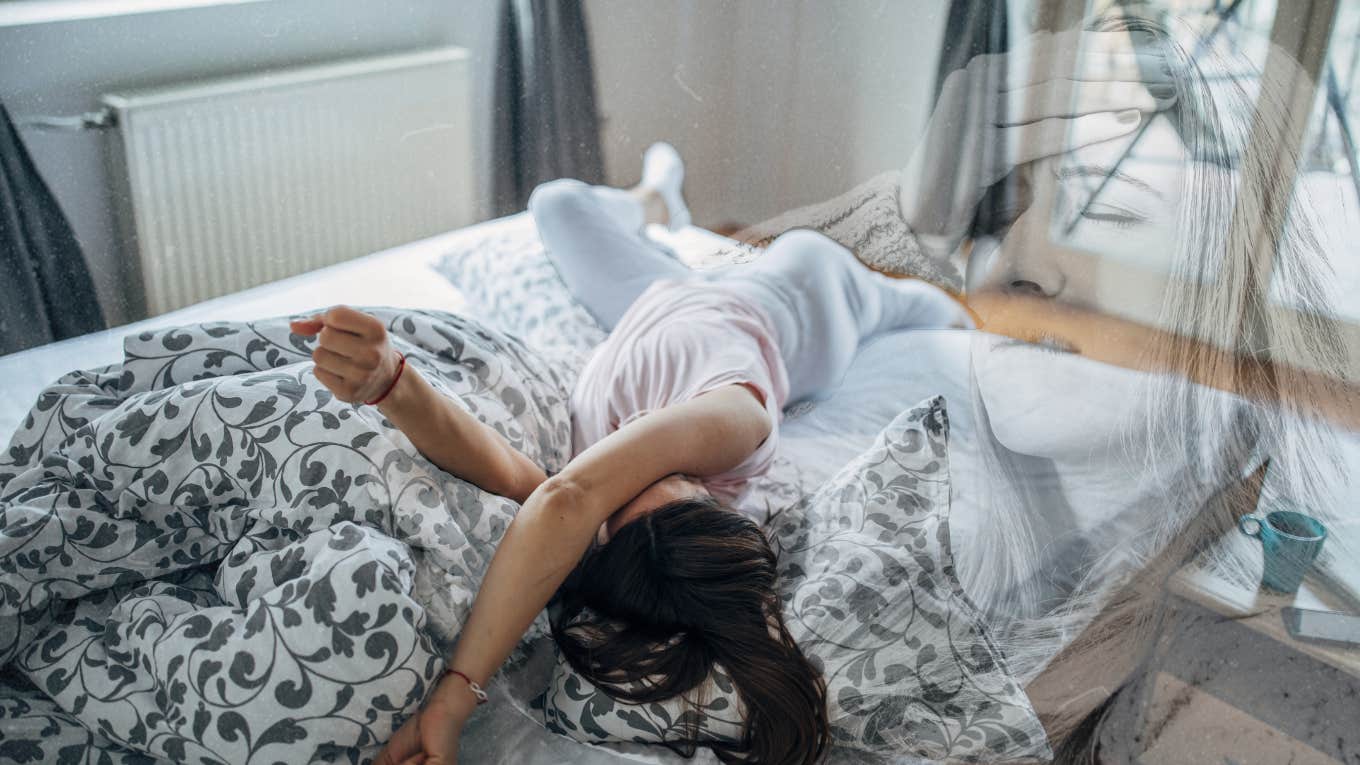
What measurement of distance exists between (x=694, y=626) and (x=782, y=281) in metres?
0.48

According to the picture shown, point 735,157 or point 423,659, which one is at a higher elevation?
point 735,157

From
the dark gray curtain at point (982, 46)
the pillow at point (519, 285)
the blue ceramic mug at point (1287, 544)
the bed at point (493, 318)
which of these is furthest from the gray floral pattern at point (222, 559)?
the blue ceramic mug at point (1287, 544)

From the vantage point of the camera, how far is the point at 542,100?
130 centimetres

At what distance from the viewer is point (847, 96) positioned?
106 cm

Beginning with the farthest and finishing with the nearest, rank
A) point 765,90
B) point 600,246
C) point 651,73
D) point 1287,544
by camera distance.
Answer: point 600,246 < point 651,73 < point 765,90 < point 1287,544

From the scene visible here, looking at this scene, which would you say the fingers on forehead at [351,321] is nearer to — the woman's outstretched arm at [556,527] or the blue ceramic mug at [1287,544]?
the woman's outstretched arm at [556,527]

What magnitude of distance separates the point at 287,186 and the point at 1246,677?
1.12 meters

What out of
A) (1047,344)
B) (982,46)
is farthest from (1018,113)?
(1047,344)

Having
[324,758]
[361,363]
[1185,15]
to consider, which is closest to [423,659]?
[324,758]

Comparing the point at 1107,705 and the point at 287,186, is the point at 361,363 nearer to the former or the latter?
the point at 287,186

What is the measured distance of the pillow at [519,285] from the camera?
1401mm

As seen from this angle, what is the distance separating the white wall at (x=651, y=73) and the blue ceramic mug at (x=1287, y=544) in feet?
1.52

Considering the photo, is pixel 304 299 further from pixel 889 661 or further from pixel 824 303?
pixel 889 661

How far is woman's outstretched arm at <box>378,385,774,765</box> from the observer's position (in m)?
0.83
